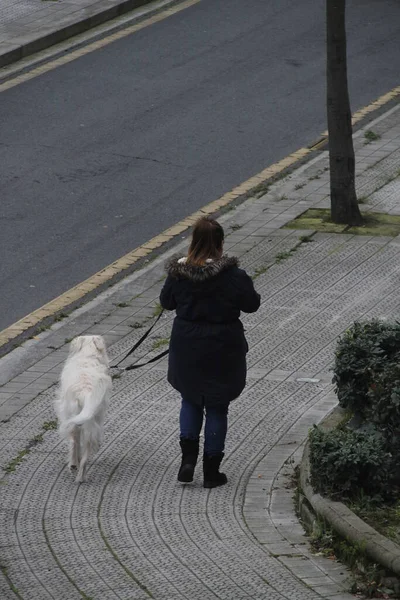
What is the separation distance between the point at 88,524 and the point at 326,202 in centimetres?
822

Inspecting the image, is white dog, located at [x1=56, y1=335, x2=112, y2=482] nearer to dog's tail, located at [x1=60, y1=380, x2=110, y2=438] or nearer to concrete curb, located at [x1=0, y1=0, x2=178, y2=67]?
dog's tail, located at [x1=60, y1=380, x2=110, y2=438]

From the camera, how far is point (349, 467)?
787 cm

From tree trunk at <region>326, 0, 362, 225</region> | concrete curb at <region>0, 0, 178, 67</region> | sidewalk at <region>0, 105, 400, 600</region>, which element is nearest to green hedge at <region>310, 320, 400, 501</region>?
sidewalk at <region>0, 105, 400, 600</region>

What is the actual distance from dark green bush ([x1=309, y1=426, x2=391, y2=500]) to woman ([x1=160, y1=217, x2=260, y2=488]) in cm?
83

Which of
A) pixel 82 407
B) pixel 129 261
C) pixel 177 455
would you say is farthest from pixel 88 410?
pixel 129 261

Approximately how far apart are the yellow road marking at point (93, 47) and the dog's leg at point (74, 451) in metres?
12.1

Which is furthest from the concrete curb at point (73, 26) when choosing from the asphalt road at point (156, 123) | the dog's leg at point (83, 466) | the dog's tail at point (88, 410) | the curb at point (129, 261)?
the dog's leg at point (83, 466)

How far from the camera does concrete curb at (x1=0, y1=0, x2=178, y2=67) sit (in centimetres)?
2161

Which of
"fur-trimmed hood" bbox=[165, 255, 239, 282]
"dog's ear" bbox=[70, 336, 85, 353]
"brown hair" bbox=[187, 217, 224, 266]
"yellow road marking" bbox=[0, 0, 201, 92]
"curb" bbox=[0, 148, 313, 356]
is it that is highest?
"brown hair" bbox=[187, 217, 224, 266]

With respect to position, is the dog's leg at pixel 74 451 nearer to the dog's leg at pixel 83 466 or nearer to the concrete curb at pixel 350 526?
the dog's leg at pixel 83 466

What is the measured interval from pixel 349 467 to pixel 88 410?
1.80 m

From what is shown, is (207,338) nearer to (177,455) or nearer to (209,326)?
(209,326)

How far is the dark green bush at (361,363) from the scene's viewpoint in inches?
340

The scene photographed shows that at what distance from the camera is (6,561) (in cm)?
745
